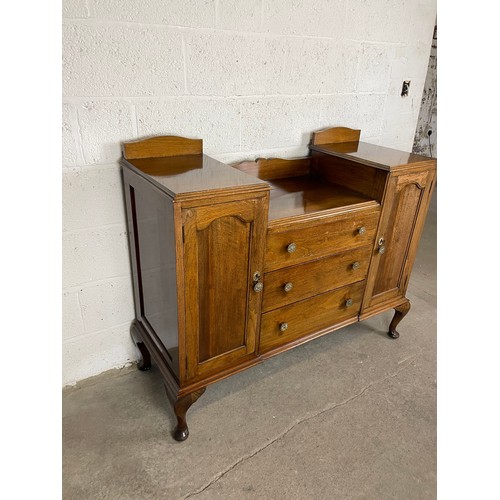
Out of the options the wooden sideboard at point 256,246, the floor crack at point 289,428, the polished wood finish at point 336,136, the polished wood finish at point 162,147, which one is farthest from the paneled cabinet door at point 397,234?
the polished wood finish at point 162,147

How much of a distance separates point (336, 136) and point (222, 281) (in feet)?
3.66

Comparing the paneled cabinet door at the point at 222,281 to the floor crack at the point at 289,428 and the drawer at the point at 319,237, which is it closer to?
the drawer at the point at 319,237

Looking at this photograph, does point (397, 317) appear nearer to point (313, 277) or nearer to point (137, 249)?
point (313, 277)

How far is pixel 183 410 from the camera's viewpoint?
1.50 metres

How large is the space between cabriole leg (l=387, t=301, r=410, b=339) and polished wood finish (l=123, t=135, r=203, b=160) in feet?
4.41

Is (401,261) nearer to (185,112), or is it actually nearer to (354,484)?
(354,484)

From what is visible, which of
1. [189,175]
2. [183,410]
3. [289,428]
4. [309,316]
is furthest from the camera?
[309,316]

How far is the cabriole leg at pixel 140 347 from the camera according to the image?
70.3 inches

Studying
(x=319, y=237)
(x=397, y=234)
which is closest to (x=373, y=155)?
(x=397, y=234)

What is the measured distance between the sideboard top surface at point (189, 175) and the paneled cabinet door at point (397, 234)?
28.6 inches

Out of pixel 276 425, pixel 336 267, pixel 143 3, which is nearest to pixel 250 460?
pixel 276 425

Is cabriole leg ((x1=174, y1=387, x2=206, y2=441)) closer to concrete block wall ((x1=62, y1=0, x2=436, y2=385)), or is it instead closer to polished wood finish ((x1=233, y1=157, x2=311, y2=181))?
concrete block wall ((x1=62, y1=0, x2=436, y2=385))

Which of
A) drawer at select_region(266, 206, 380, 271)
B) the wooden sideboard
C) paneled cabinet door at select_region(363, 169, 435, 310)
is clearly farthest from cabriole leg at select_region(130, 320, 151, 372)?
paneled cabinet door at select_region(363, 169, 435, 310)

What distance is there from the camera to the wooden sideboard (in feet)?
4.20
